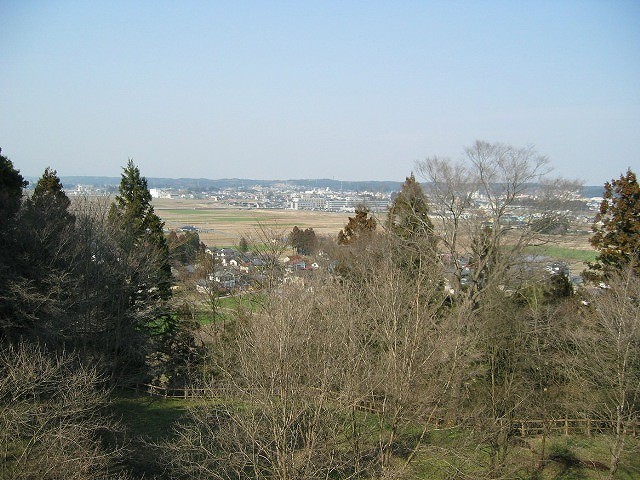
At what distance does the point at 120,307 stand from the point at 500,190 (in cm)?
1583

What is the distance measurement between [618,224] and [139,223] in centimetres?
2292

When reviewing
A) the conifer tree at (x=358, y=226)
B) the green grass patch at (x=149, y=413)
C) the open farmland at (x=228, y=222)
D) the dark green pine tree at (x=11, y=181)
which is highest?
the dark green pine tree at (x=11, y=181)

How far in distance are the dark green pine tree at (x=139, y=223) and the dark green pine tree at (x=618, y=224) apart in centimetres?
1967

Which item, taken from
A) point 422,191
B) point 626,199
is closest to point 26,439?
point 422,191

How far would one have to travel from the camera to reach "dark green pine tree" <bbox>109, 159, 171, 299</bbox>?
24.6 m

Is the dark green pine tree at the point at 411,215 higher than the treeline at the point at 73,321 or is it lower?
higher

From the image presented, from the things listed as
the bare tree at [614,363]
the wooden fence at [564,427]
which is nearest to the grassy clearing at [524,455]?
the wooden fence at [564,427]

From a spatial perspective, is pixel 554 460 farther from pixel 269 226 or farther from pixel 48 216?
pixel 48 216

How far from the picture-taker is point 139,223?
2764cm

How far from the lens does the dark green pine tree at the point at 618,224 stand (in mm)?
23312

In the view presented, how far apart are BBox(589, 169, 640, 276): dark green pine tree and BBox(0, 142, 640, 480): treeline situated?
3.2 inches

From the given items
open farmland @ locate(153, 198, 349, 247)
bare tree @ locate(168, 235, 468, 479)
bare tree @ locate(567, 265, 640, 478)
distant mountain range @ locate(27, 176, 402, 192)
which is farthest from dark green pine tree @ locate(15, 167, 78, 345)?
distant mountain range @ locate(27, 176, 402, 192)

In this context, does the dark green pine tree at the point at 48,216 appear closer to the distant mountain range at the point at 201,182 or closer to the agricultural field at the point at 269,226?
the agricultural field at the point at 269,226

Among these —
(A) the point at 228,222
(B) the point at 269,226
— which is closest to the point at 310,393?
(B) the point at 269,226
